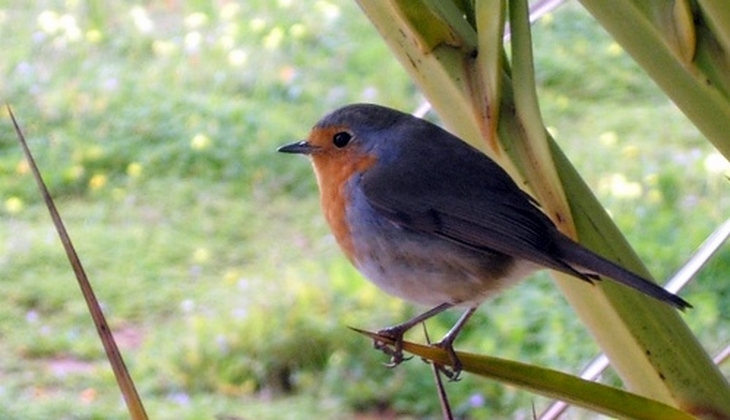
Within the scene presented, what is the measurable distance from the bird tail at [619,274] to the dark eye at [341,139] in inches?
20.9

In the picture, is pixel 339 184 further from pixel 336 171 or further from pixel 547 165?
pixel 547 165

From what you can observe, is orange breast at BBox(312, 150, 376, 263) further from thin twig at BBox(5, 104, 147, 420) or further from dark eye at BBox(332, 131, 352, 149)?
thin twig at BBox(5, 104, 147, 420)

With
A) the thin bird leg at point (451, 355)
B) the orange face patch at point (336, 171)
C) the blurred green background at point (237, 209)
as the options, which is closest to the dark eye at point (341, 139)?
the orange face patch at point (336, 171)

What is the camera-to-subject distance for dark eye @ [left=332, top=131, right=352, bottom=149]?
1.37 meters

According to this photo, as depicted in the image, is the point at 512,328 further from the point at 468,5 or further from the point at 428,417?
the point at 468,5

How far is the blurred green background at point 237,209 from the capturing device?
307cm

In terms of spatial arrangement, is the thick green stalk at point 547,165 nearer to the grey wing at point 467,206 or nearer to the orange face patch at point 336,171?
the grey wing at point 467,206

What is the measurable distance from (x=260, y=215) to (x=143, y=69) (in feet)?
3.40

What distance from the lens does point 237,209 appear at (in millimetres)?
3799

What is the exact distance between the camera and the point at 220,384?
10.0 ft

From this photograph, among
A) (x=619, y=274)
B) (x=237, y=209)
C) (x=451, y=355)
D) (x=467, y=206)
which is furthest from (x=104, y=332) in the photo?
(x=237, y=209)

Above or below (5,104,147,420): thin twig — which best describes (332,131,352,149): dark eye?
above

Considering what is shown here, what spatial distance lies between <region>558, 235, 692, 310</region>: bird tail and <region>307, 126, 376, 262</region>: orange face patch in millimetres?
355

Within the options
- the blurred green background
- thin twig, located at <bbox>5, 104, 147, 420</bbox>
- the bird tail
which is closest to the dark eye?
the bird tail
